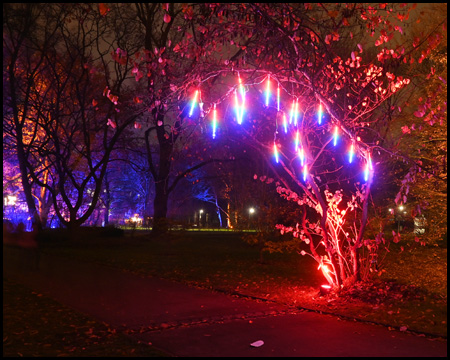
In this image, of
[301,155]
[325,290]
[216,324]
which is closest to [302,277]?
[325,290]

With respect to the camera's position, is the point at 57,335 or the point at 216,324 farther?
the point at 216,324

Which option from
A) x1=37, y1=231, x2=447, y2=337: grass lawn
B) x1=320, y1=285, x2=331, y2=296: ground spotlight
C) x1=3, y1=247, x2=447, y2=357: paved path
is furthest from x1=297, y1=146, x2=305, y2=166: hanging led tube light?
x1=3, y1=247, x2=447, y2=357: paved path

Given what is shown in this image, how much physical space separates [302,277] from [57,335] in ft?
25.6

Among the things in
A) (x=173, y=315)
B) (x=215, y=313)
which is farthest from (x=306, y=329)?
(x=173, y=315)

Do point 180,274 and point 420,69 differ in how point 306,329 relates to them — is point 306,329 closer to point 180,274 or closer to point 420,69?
point 180,274

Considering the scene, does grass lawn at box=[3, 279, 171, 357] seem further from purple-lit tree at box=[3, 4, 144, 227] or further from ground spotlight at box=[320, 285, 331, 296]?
purple-lit tree at box=[3, 4, 144, 227]

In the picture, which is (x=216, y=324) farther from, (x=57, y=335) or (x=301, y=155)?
(x=301, y=155)

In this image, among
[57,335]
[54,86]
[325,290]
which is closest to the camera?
[57,335]

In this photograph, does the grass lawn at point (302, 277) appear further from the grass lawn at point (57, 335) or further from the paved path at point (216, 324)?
the grass lawn at point (57, 335)

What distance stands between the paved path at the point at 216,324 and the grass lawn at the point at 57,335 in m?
0.31

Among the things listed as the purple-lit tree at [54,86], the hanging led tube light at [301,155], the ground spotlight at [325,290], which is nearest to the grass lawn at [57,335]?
the ground spotlight at [325,290]

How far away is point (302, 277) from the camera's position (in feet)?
42.5

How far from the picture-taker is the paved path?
6.00 metres

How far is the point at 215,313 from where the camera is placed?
804 cm
